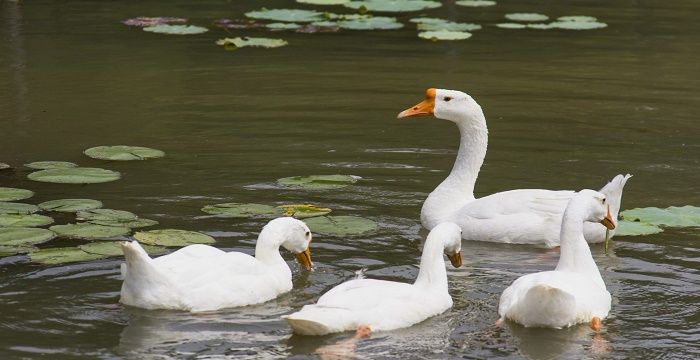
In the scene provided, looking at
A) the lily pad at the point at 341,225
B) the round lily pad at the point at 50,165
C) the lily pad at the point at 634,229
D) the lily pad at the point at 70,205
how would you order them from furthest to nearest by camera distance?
the round lily pad at the point at 50,165
the lily pad at the point at 70,205
the lily pad at the point at 634,229
the lily pad at the point at 341,225

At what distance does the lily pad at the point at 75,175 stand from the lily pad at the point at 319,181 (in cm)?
146

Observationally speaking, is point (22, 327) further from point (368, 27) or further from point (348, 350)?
point (368, 27)

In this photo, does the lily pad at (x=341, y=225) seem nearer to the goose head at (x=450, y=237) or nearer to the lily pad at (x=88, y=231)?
the goose head at (x=450, y=237)

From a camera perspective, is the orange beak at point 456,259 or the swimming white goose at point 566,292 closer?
the swimming white goose at point 566,292

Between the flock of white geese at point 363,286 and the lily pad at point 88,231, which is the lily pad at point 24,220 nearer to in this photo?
the lily pad at point 88,231

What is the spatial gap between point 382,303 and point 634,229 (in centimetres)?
309

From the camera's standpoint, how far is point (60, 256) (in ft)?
31.1

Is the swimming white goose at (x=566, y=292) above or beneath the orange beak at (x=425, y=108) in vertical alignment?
beneath

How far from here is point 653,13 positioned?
22.2 meters

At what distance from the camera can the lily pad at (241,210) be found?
1084 cm

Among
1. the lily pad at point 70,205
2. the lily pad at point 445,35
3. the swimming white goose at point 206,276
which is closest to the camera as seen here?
the swimming white goose at point 206,276

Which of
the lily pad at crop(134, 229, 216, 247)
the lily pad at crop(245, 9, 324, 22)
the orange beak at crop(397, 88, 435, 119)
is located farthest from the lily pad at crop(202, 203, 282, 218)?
the lily pad at crop(245, 9, 324, 22)

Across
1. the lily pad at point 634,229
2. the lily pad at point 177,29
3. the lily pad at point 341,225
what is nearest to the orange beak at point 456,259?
the lily pad at point 341,225

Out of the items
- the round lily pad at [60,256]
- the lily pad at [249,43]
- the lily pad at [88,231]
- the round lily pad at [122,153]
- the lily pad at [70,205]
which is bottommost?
the round lily pad at [60,256]
